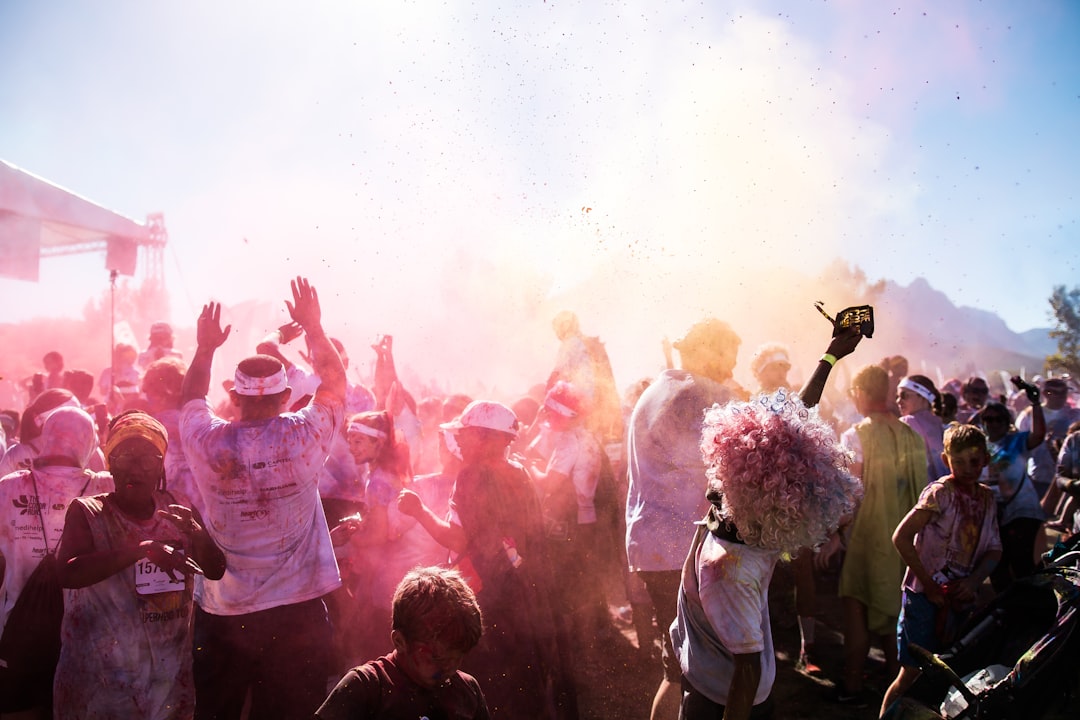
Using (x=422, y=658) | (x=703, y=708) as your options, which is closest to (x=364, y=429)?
(x=422, y=658)

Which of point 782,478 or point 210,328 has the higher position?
point 210,328

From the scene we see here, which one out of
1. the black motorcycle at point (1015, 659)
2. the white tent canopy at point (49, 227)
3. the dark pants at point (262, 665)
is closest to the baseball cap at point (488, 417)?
the dark pants at point (262, 665)

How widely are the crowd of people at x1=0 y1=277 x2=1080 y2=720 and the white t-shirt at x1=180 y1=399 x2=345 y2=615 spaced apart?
10mm

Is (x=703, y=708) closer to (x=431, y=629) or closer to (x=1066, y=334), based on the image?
(x=431, y=629)

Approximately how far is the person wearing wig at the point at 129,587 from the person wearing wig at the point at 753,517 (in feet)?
7.05

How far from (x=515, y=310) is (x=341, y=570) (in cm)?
1047

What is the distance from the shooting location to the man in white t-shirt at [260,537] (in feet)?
9.78

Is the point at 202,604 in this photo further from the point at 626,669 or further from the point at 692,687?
the point at 626,669

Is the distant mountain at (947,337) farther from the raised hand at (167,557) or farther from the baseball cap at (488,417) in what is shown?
the raised hand at (167,557)

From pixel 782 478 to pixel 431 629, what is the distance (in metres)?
1.29

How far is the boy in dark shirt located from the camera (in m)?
1.86

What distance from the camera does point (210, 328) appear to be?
3197 millimetres

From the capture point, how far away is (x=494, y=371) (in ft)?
56.1

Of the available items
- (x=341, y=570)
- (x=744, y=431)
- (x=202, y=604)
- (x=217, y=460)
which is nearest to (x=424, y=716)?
(x=744, y=431)
